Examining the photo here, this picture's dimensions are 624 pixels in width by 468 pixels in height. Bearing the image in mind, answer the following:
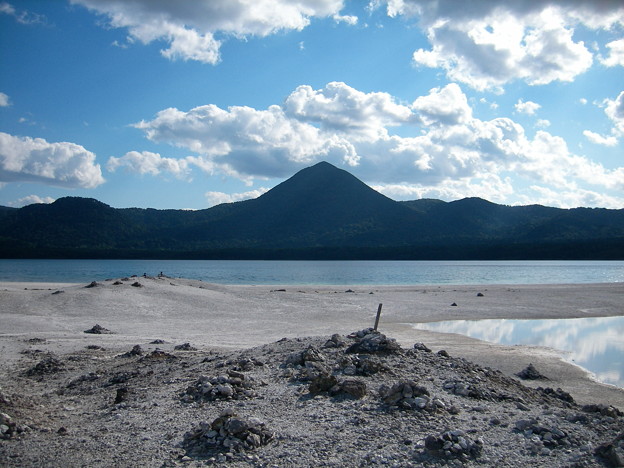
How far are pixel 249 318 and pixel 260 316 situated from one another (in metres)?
1.02

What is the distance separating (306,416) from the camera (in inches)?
339

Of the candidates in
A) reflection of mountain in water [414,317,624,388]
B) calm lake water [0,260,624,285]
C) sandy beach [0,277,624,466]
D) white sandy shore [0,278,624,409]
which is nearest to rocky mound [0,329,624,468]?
sandy beach [0,277,624,466]

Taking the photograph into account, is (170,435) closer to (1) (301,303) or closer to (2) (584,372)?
(2) (584,372)

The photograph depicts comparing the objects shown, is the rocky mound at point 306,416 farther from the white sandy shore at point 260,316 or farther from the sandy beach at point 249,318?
the white sandy shore at point 260,316

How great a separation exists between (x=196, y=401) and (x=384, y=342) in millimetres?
4430

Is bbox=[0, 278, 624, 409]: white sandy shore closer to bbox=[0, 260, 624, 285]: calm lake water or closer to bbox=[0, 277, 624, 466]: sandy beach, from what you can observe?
bbox=[0, 277, 624, 466]: sandy beach

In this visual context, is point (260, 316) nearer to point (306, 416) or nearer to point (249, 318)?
point (249, 318)

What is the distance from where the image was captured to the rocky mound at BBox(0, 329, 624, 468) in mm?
7375

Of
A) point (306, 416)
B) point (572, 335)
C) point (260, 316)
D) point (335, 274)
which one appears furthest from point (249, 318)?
point (335, 274)

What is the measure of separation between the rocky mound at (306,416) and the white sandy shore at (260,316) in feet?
12.0

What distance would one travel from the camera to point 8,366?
13469 mm

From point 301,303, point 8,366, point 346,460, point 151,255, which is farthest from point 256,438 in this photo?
point 151,255

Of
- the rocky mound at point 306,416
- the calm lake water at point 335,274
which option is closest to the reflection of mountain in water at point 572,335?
the rocky mound at point 306,416

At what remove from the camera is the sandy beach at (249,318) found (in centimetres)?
1591
